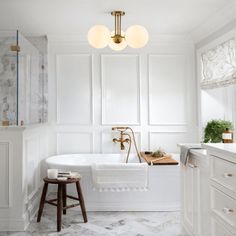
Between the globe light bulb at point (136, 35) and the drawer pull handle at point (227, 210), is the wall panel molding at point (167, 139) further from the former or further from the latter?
the drawer pull handle at point (227, 210)

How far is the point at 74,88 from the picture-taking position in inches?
181

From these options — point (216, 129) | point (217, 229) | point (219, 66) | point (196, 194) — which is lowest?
point (217, 229)

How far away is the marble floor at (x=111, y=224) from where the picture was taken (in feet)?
9.53

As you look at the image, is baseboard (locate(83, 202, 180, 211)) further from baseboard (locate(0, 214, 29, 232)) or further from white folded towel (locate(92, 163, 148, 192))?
baseboard (locate(0, 214, 29, 232))

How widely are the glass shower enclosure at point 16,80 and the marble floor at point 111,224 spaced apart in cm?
110

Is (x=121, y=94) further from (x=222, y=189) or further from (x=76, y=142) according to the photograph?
(x=222, y=189)

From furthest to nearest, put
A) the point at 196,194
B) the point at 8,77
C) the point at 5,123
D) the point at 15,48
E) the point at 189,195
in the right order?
1. the point at 8,77
2. the point at 15,48
3. the point at 5,123
4. the point at 189,195
5. the point at 196,194

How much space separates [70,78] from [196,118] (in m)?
2.06

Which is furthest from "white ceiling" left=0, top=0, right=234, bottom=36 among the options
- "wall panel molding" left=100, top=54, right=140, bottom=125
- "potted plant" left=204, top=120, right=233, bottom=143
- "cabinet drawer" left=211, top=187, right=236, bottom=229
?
"cabinet drawer" left=211, top=187, right=236, bottom=229

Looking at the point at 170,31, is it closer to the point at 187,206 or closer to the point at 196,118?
the point at 196,118

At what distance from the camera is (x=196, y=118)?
15.2 ft

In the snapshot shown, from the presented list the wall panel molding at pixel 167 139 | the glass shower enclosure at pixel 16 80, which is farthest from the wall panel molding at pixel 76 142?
the wall panel molding at pixel 167 139

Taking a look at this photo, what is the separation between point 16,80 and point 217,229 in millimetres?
2436

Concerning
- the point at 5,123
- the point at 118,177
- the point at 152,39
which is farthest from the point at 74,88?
the point at 118,177
